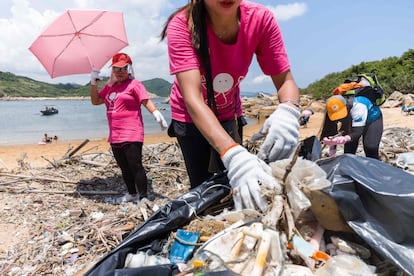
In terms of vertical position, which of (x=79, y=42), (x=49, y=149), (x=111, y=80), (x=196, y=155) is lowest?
(x=196, y=155)

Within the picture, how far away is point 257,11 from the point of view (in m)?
1.83

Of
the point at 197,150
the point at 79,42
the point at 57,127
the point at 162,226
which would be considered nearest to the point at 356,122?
the point at 197,150

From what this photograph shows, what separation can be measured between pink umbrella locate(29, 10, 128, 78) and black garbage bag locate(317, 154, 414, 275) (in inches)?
165

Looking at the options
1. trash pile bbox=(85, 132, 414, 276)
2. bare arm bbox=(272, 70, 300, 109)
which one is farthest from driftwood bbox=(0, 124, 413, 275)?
bare arm bbox=(272, 70, 300, 109)

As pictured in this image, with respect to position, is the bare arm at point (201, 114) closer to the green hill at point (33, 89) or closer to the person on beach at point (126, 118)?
the person on beach at point (126, 118)

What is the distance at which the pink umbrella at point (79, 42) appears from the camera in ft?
15.1

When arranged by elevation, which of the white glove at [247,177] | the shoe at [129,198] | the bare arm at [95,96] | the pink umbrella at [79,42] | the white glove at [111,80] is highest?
the pink umbrella at [79,42]

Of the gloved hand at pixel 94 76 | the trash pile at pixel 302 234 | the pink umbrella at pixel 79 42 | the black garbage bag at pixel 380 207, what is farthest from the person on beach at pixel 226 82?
the pink umbrella at pixel 79 42

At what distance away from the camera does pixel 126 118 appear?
4039 millimetres

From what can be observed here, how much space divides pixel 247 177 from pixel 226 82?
81 centimetres

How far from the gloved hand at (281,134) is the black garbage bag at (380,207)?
0.27m

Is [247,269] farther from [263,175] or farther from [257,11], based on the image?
[257,11]

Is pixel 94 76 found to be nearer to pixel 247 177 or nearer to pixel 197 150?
pixel 197 150

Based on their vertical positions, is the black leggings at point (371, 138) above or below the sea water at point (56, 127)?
below
